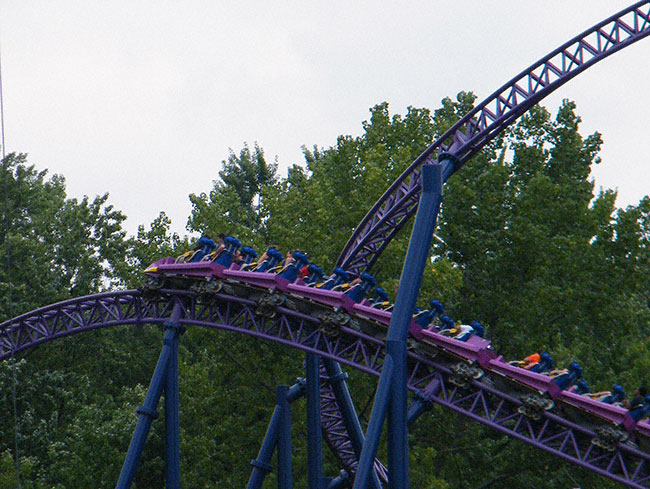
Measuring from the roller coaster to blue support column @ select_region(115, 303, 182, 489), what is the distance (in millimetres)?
18

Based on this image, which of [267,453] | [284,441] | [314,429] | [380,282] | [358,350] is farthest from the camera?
[380,282]

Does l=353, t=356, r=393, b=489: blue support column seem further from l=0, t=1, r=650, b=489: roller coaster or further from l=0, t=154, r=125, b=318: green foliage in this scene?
l=0, t=154, r=125, b=318: green foliage

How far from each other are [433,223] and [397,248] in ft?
39.7

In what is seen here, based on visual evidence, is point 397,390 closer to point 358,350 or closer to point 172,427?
point 358,350

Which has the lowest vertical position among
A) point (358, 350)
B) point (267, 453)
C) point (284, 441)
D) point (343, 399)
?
point (267, 453)

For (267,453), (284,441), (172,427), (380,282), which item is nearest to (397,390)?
(172,427)

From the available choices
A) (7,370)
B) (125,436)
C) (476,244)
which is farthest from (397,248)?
(7,370)

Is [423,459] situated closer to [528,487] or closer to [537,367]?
[528,487]

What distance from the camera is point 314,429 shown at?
1698cm

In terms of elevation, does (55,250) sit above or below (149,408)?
above

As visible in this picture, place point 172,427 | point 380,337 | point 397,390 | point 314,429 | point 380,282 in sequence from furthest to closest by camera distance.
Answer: point 380,282 → point 314,429 → point 172,427 → point 380,337 → point 397,390

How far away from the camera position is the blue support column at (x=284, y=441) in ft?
58.4

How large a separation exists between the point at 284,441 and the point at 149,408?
10.4ft

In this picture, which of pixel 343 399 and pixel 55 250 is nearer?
pixel 343 399
